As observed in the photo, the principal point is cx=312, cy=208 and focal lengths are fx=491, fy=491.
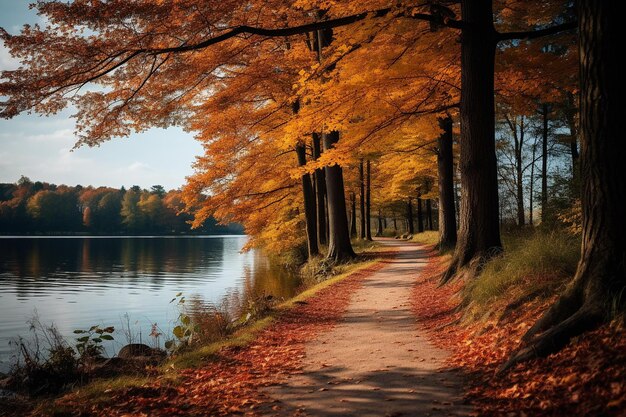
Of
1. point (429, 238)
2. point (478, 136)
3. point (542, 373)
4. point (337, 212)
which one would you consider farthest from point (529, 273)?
point (429, 238)

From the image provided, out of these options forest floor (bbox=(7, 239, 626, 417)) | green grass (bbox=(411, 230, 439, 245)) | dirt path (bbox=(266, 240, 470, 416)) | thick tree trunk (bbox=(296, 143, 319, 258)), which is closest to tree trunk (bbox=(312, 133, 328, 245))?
thick tree trunk (bbox=(296, 143, 319, 258))

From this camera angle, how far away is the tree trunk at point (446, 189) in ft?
60.4

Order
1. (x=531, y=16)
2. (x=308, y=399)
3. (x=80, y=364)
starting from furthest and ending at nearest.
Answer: (x=531, y=16) → (x=80, y=364) → (x=308, y=399)

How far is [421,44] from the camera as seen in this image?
10.7m

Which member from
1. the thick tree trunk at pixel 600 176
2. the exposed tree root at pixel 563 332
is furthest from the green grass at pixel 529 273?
the exposed tree root at pixel 563 332

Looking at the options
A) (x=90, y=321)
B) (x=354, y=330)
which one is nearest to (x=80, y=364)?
(x=354, y=330)

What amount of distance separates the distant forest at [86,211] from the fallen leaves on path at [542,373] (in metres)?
100

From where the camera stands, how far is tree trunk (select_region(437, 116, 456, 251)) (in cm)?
1841

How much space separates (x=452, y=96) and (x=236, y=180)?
1009 cm

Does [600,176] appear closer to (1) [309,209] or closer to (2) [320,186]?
(1) [309,209]

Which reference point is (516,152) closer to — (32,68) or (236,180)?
(236,180)

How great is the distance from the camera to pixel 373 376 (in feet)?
18.3

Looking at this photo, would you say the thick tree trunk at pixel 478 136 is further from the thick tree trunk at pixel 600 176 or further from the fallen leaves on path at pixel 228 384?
the thick tree trunk at pixel 600 176

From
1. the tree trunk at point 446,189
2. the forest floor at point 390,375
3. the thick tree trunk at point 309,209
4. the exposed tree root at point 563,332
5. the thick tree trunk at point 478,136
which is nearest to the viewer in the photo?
the forest floor at point 390,375
